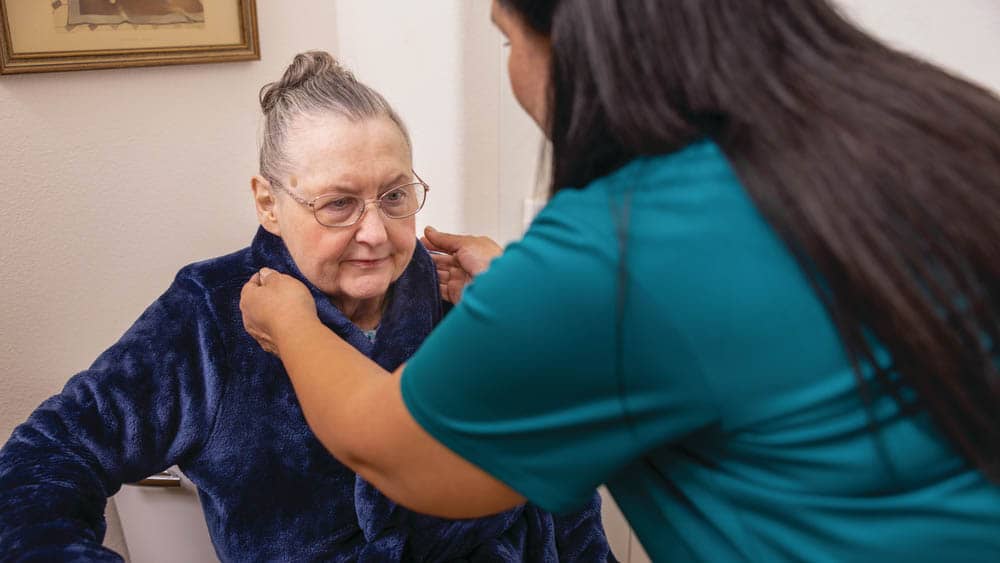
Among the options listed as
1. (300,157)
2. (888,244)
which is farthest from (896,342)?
(300,157)

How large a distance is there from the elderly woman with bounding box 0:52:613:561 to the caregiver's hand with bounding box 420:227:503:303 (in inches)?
5.3

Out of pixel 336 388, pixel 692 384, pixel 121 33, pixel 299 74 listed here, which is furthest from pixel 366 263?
pixel 692 384

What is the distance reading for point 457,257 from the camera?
145 centimetres

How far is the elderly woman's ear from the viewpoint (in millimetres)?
1300

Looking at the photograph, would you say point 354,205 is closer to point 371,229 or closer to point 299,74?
point 371,229

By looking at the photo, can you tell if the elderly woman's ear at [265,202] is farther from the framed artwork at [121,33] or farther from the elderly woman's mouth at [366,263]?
the framed artwork at [121,33]

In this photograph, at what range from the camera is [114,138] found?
1.52 metres

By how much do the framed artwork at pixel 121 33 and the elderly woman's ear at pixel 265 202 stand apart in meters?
0.41

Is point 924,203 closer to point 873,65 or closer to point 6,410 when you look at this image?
point 873,65

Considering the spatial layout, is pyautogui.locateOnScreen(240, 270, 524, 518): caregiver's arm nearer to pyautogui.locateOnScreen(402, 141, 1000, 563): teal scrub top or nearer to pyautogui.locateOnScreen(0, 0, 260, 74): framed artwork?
pyautogui.locateOnScreen(402, 141, 1000, 563): teal scrub top

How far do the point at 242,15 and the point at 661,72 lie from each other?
1207 mm

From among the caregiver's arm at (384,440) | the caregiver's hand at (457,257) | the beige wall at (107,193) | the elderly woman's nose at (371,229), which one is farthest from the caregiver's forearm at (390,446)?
the beige wall at (107,193)

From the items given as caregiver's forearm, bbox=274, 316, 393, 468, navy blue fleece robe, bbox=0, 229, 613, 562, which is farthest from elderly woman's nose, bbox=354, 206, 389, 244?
caregiver's forearm, bbox=274, 316, 393, 468

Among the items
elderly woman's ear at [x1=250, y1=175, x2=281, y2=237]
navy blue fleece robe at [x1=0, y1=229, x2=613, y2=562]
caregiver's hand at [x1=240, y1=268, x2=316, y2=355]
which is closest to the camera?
caregiver's hand at [x1=240, y1=268, x2=316, y2=355]
